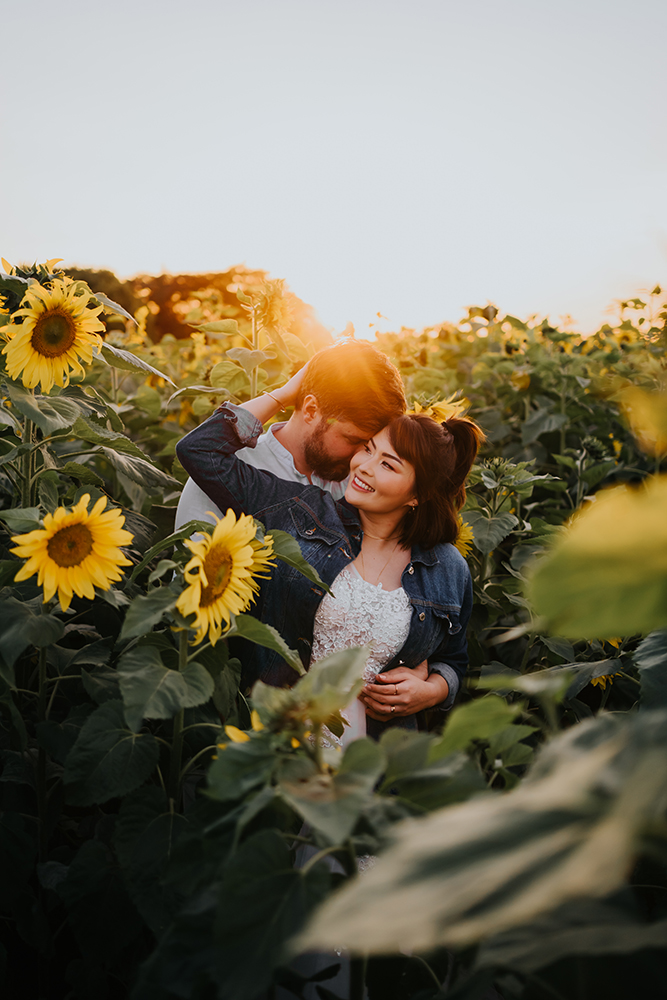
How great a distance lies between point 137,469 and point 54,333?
424mm

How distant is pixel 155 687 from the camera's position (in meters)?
1.16

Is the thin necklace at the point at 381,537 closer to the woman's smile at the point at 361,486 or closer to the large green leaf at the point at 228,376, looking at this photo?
the woman's smile at the point at 361,486

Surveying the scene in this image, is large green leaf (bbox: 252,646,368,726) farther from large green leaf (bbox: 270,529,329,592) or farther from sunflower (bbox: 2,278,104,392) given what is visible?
sunflower (bbox: 2,278,104,392)

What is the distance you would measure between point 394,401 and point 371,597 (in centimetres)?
66

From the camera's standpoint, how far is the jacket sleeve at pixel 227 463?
2.23 metres

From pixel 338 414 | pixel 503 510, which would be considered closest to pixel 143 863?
pixel 338 414

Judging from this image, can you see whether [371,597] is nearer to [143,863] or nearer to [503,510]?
[503,510]

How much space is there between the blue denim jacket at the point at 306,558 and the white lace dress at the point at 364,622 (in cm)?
3

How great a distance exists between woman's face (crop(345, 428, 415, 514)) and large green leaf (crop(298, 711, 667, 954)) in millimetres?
1806

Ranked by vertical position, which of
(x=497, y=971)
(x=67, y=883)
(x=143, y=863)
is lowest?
(x=67, y=883)

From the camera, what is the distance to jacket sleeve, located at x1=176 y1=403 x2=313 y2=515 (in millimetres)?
2227

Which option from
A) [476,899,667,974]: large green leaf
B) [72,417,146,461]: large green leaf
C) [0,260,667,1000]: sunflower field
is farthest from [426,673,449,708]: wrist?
[476,899,667,974]: large green leaf

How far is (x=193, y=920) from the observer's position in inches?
31.0

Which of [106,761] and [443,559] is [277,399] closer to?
[443,559]
